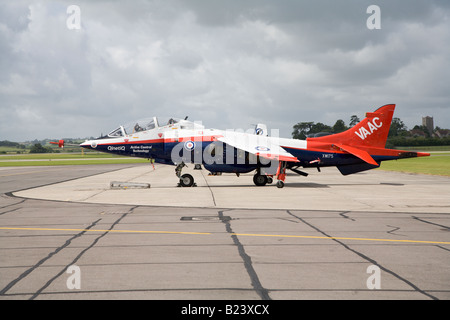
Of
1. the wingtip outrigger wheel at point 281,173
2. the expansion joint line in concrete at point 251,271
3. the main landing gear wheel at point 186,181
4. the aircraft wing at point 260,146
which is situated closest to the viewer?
the expansion joint line in concrete at point 251,271

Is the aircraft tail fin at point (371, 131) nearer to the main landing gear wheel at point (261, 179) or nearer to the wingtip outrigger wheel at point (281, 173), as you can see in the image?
the wingtip outrigger wheel at point (281, 173)

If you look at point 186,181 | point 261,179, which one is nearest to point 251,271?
point 186,181

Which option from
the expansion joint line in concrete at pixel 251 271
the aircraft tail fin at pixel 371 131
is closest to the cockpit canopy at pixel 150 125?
the aircraft tail fin at pixel 371 131

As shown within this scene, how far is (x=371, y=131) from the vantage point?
86.5 ft

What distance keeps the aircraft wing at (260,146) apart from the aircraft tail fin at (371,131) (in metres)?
3.39

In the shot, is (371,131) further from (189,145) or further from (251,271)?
(251,271)

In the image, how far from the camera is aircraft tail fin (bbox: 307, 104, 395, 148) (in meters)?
26.3

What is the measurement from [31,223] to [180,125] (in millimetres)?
13291

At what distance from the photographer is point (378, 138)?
26.4 metres

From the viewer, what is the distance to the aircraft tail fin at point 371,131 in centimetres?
2633

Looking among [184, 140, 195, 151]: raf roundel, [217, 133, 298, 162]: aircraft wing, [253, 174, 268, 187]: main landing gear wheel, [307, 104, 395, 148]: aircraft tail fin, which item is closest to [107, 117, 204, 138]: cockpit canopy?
[184, 140, 195, 151]: raf roundel

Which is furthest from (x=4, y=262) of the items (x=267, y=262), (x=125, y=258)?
(x=267, y=262)

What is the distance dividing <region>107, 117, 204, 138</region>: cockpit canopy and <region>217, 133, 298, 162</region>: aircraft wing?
207 cm
